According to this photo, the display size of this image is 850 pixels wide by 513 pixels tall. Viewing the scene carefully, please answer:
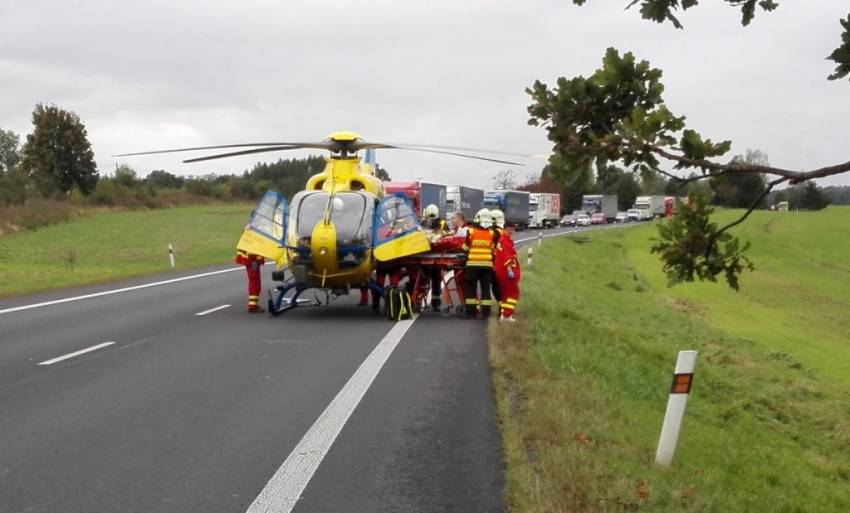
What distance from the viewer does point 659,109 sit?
5.48 metres

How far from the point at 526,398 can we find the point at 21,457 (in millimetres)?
4570

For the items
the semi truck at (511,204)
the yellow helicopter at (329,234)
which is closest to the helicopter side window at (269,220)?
the yellow helicopter at (329,234)

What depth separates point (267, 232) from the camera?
17016 mm

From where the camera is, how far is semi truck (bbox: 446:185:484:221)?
64562mm

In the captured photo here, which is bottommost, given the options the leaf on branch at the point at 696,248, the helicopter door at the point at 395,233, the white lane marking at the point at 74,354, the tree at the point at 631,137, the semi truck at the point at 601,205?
the semi truck at the point at 601,205

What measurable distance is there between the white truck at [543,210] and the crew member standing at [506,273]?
69.3m

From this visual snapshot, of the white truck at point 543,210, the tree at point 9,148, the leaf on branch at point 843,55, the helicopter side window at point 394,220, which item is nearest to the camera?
the leaf on branch at point 843,55

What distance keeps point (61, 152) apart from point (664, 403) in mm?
89373

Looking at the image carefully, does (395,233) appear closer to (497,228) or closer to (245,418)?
(497,228)

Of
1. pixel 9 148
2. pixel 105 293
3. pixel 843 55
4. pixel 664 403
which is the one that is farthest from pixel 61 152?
pixel 843 55

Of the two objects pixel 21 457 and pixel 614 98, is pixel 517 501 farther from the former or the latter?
pixel 21 457

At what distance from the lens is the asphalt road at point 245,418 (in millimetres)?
6375

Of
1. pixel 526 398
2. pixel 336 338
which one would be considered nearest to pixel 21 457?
pixel 526 398

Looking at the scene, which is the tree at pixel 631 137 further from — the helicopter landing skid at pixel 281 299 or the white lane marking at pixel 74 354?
the helicopter landing skid at pixel 281 299
